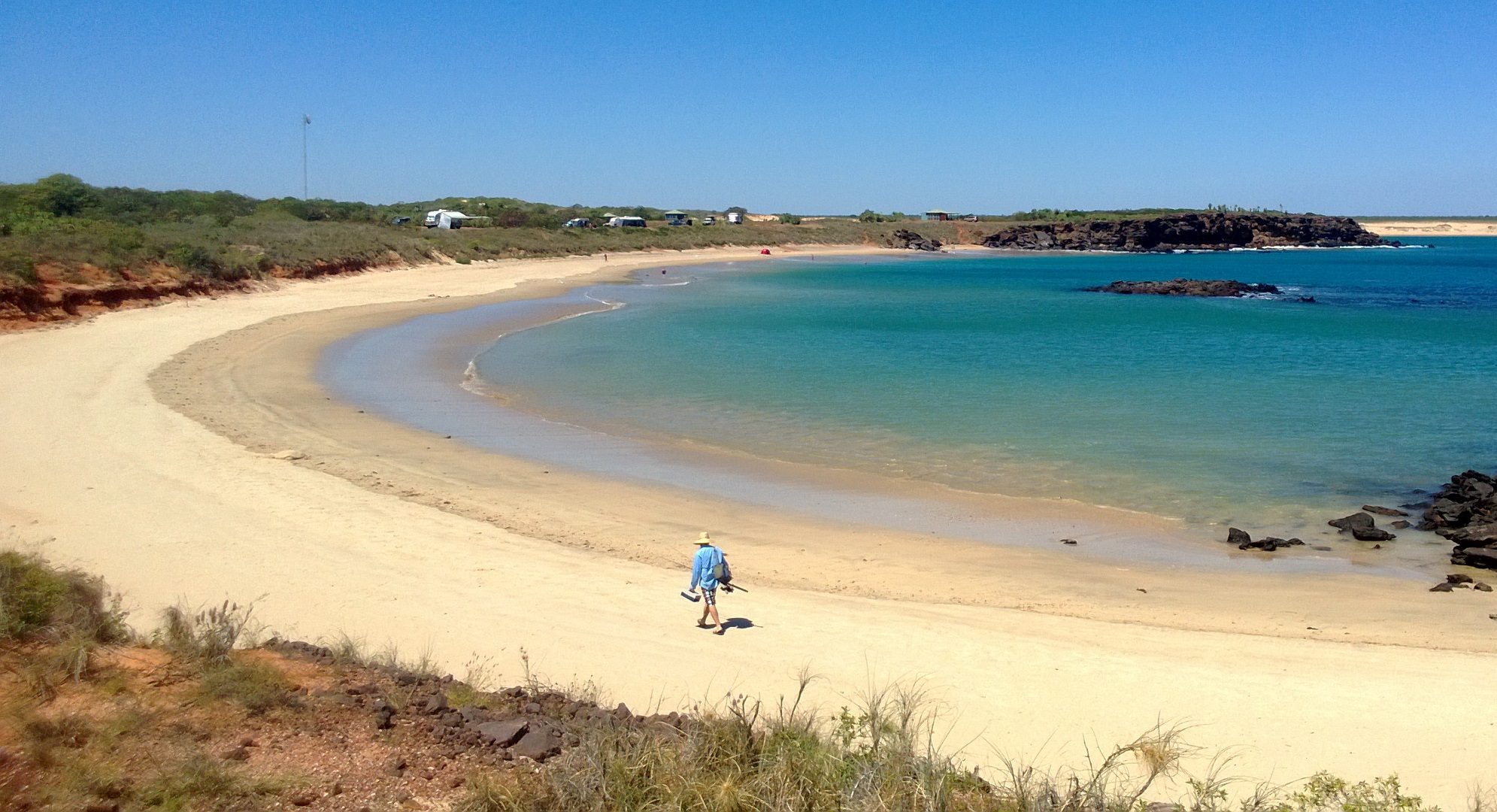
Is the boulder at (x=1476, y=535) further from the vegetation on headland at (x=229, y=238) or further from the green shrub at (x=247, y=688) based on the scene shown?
the vegetation on headland at (x=229, y=238)

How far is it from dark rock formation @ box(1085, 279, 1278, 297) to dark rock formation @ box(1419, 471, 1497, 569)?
48.2m

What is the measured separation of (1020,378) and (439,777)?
918 inches

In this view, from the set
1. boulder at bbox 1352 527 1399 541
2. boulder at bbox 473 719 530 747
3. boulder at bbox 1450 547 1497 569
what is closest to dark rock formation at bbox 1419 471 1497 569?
boulder at bbox 1450 547 1497 569

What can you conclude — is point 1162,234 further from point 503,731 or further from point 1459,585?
point 503,731

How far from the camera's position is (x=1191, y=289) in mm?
60656

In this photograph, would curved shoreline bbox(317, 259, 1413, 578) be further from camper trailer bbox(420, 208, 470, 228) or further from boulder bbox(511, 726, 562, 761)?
camper trailer bbox(420, 208, 470, 228)

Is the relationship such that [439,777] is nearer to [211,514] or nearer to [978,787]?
[978,787]

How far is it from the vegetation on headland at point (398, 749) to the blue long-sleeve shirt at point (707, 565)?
2.17m

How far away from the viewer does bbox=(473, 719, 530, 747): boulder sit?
572 cm

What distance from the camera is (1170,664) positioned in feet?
28.1

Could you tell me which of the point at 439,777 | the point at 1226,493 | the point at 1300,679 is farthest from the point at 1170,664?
the point at 1226,493

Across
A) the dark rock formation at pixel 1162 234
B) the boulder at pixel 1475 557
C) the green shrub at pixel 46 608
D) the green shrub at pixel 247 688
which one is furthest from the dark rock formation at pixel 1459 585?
the dark rock formation at pixel 1162 234

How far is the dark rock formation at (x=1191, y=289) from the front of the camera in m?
59.8

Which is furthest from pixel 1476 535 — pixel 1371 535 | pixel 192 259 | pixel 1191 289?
pixel 1191 289
